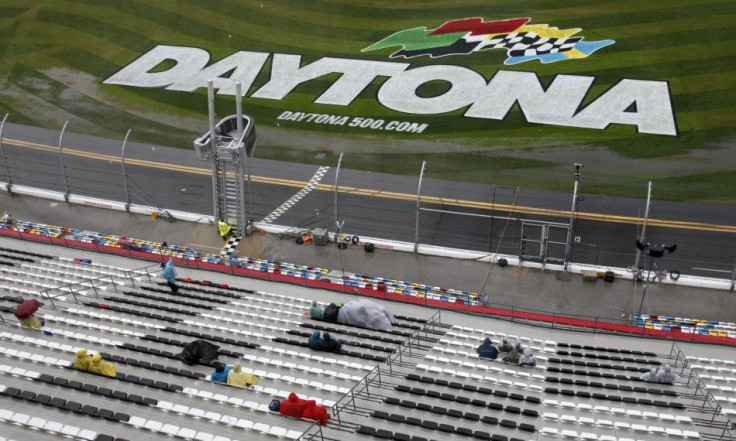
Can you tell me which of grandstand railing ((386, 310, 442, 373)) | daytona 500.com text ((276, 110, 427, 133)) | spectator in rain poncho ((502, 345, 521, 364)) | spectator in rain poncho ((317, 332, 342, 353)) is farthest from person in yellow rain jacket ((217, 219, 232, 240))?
spectator in rain poncho ((502, 345, 521, 364))

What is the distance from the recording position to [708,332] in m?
20.0

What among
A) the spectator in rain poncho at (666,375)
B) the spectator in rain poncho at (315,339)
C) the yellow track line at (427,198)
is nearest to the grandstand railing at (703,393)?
the spectator in rain poncho at (666,375)

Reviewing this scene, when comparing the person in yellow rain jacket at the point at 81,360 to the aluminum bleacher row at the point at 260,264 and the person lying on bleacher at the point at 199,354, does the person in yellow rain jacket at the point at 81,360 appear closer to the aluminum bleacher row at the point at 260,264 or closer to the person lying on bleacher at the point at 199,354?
the person lying on bleacher at the point at 199,354

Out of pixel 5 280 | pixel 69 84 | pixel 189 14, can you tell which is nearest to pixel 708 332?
pixel 5 280

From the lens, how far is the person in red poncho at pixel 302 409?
13664 mm

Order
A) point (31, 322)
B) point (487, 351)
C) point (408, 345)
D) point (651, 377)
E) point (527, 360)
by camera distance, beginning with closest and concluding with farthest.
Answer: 1. point (651, 377)
2. point (31, 322)
3. point (527, 360)
4. point (487, 351)
5. point (408, 345)

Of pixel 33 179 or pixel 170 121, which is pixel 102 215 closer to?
pixel 33 179

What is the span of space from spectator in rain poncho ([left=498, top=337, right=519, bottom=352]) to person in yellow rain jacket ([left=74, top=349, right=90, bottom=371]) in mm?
9301

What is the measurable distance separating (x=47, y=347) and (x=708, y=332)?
16536 millimetres

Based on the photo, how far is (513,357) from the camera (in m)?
17.4

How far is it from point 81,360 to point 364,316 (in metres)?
6.90

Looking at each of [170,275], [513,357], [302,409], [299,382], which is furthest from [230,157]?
[302,409]

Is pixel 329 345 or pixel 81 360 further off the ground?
pixel 329 345

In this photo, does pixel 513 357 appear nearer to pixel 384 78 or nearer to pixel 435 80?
pixel 435 80
